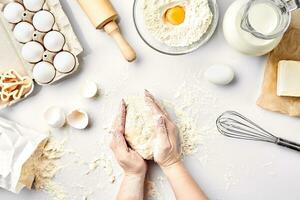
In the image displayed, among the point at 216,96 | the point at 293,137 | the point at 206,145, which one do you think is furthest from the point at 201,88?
the point at 293,137

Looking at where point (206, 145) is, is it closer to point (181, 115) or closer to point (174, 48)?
point (181, 115)

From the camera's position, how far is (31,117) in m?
1.35

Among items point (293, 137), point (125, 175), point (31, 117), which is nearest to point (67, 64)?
point (31, 117)

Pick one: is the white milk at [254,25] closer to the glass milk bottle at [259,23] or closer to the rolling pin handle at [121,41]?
the glass milk bottle at [259,23]

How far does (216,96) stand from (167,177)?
243 millimetres

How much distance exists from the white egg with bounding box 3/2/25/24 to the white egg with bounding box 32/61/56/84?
12 centimetres

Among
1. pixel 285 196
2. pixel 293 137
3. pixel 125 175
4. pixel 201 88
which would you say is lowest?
pixel 285 196

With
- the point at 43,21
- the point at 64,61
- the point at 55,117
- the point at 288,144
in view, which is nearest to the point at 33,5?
the point at 43,21

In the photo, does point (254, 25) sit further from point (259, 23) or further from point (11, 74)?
point (11, 74)

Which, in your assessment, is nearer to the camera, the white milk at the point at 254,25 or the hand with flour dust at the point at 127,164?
the white milk at the point at 254,25

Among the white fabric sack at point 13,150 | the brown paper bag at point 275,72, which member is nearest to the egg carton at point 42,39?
the white fabric sack at point 13,150

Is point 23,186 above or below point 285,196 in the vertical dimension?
above

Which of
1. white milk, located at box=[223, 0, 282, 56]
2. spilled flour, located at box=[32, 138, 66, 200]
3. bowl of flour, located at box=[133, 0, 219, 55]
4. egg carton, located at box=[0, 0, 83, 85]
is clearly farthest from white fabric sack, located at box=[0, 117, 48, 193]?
white milk, located at box=[223, 0, 282, 56]

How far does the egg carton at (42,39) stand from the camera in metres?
1.29
